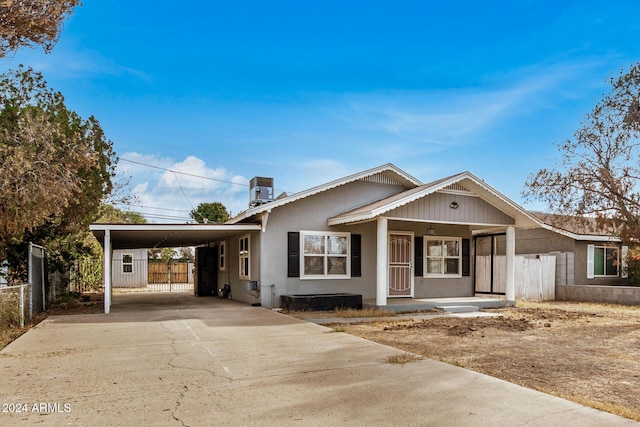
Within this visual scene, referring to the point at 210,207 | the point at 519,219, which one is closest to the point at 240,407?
the point at 519,219

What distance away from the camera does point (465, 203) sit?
13.7 m

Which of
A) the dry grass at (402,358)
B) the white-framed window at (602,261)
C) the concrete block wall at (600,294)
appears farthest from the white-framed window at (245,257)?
the white-framed window at (602,261)

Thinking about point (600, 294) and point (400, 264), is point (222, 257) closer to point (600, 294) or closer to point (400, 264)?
point (400, 264)

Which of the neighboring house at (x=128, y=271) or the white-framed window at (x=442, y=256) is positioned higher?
the white-framed window at (x=442, y=256)

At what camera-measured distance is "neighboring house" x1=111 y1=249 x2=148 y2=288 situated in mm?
28406

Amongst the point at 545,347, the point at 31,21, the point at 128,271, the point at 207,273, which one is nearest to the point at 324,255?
the point at 545,347

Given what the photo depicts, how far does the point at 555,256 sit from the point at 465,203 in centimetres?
763

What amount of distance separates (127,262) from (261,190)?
16822 millimetres

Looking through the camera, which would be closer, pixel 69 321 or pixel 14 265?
pixel 69 321

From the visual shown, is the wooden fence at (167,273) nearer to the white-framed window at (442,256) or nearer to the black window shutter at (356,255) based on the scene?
the black window shutter at (356,255)

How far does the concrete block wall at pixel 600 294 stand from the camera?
647 inches

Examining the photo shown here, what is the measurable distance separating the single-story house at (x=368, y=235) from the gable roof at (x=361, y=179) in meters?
0.03

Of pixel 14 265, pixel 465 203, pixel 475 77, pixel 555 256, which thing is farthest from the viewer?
pixel 555 256

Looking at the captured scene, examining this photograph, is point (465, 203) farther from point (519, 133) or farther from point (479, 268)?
point (519, 133)
